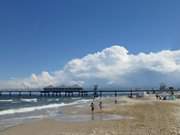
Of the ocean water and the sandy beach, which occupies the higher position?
the sandy beach

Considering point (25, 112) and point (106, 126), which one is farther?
point (25, 112)

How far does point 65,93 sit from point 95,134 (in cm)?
16303

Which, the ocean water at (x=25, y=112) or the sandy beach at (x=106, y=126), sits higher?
the sandy beach at (x=106, y=126)

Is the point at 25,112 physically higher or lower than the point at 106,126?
lower

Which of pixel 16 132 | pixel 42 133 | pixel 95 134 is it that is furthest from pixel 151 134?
pixel 16 132

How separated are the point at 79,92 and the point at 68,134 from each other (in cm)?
16068

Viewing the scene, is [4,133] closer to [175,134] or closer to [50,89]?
[175,134]

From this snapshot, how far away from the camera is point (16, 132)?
2106 centimetres

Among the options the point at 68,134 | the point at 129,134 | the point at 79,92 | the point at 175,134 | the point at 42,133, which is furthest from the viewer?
the point at 79,92

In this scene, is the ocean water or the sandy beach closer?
the sandy beach

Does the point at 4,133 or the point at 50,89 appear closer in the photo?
the point at 4,133

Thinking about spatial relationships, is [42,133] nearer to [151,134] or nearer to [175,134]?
[151,134]

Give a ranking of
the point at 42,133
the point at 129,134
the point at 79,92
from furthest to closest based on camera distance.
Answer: the point at 79,92
the point at 42,133
the point at 129,134

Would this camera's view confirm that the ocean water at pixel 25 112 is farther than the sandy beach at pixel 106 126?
Yes
